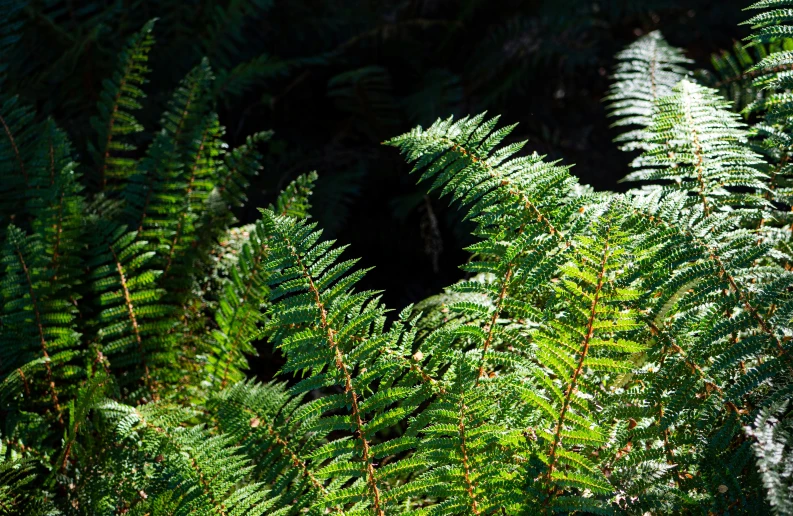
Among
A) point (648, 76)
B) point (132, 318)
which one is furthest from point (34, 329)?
point (648, 76)

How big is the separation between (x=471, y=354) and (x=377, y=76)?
1842mm

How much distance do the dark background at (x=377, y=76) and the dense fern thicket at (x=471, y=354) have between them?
77 centimetres

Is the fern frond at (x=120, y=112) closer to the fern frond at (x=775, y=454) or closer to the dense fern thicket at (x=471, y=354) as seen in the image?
the dense fern thicket at (x=471, y=354)

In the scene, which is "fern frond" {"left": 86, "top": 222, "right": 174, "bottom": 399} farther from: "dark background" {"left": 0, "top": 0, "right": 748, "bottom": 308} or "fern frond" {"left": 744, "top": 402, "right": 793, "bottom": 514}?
"fern frond" {"left": 744, "top": 402, "right": 793, "bottom": 514}

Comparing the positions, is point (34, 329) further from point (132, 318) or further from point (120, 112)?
point (120, 112)

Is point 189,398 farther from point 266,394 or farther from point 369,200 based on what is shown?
point 369,200

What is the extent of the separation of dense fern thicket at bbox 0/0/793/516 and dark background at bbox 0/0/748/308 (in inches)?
30.5

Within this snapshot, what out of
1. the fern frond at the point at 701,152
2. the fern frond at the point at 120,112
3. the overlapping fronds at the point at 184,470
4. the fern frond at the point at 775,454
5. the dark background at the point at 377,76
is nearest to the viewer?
the fern frond at the point at 775,454

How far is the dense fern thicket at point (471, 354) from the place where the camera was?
1.23 meters

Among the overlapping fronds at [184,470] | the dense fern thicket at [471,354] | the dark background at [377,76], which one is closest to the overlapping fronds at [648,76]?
the dense fern thicket at [471,354]

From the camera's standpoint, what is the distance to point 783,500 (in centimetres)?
98

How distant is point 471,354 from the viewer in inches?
55.3

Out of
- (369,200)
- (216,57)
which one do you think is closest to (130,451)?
(369,200)

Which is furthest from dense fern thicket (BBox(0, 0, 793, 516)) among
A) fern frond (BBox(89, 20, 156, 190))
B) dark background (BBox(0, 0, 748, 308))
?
dark background (BBox(0, 0, 748, 308))
